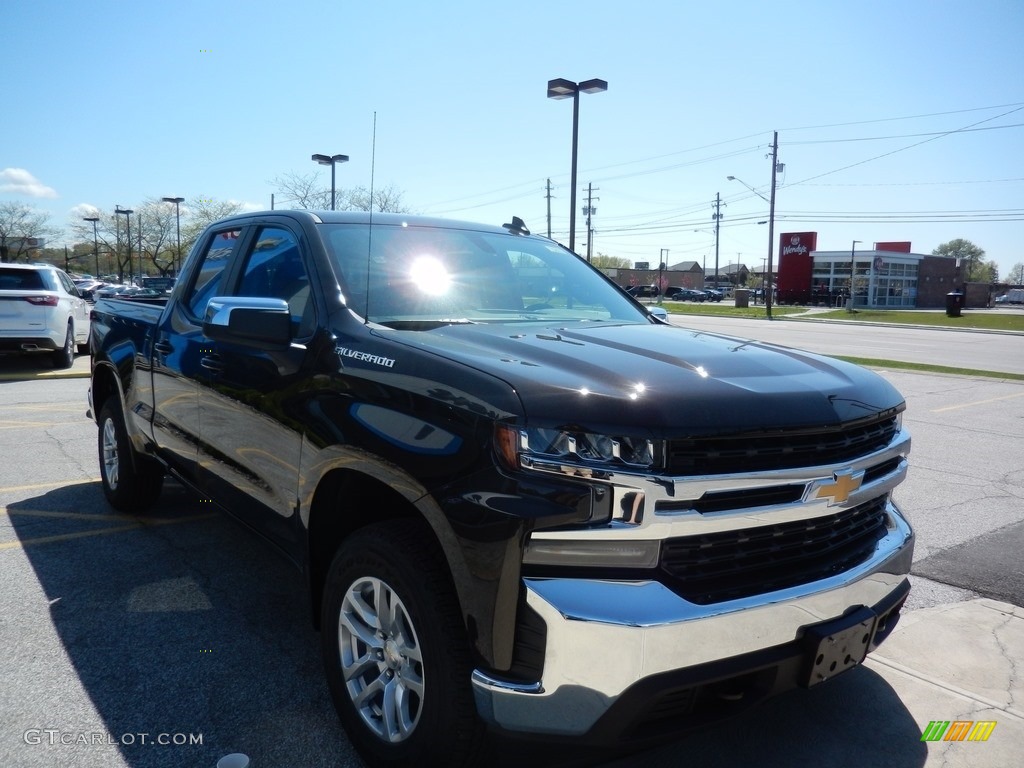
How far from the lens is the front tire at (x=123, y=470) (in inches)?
198

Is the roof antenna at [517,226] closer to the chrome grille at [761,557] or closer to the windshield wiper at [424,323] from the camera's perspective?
the windshield wiper at [424,323]

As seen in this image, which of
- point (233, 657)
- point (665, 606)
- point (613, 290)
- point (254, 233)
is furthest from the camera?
point (613, 290)

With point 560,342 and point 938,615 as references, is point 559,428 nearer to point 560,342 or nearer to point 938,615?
point 560,342

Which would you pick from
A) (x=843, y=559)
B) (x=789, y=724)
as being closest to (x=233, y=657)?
(x=789, y=724)

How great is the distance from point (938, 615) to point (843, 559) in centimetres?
181

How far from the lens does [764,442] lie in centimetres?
223

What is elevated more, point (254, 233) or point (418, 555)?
point (254, 233)

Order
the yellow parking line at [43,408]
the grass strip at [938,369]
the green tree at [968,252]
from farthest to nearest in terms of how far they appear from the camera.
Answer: the green tree at [968,252], the grass strip at [938,369], the yellow parking line at [43,408]

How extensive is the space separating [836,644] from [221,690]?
2232 millimetres

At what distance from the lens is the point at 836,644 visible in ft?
7.61

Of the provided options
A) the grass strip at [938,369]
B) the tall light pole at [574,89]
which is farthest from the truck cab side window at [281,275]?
the tall light pole at [574,89]

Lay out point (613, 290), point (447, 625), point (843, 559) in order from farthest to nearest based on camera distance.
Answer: point (613, 290) → point (843, 559) → point (447, 625)

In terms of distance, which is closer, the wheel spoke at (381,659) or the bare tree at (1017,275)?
the wheel spoke at (381,659)

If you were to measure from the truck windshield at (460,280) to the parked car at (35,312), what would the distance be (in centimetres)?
1085
